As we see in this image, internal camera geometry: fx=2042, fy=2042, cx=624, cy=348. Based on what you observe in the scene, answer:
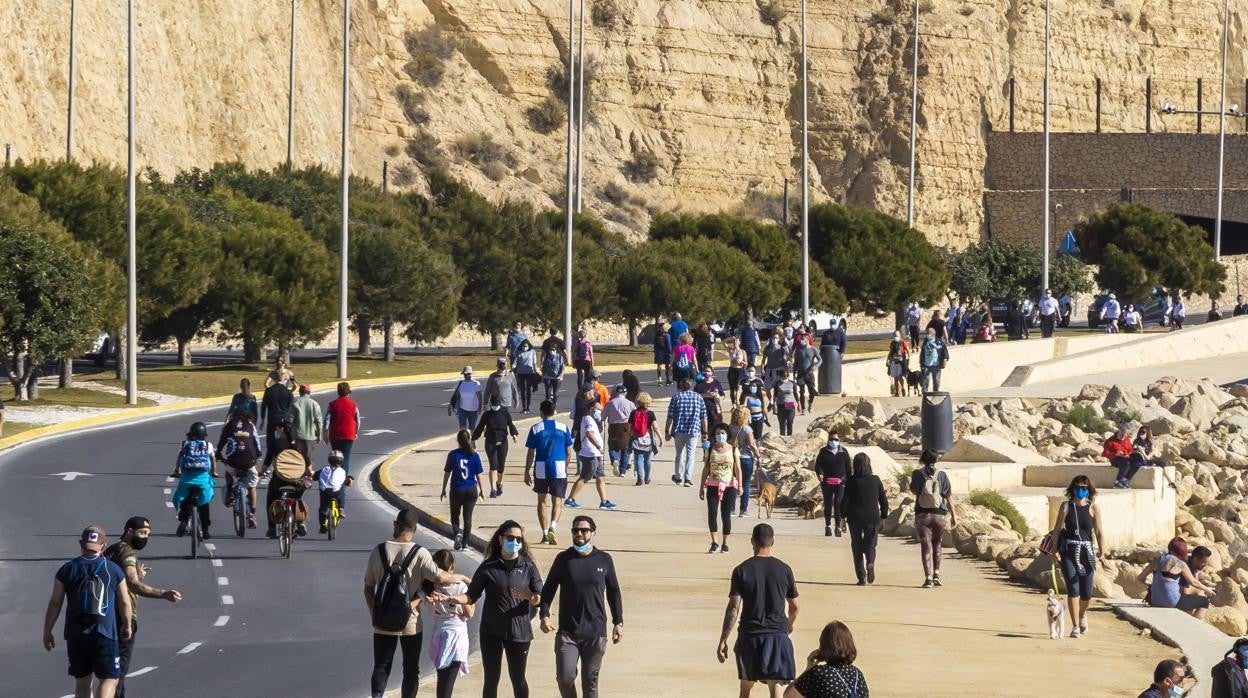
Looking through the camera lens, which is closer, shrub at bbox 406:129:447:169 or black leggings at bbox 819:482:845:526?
black leggings at bbox 819:482:845:526

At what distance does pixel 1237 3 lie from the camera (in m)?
139

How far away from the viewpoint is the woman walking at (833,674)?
34.6ft

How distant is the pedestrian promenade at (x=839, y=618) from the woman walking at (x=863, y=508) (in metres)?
0.42

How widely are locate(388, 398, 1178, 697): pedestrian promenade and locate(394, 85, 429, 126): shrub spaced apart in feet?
221

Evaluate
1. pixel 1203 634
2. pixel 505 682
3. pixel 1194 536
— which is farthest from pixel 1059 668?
Result: pixel 1194 536

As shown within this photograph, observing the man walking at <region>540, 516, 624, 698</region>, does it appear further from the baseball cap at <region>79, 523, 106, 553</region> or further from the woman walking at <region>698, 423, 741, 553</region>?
the woman walking at <region>698, 423, 741, 553</region>

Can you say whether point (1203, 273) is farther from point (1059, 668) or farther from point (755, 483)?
point (1059, 668)

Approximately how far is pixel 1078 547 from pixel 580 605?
7099 mm

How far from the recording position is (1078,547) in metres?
19.0

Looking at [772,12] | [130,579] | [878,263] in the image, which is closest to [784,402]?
[130,579]

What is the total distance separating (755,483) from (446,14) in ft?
230

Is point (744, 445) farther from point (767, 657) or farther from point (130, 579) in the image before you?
point (130, 579)

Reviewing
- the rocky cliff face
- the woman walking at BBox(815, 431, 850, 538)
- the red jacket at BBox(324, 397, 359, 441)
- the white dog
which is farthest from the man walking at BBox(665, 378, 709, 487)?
the rocky cliff face

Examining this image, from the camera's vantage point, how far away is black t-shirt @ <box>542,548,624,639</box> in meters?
13.4
